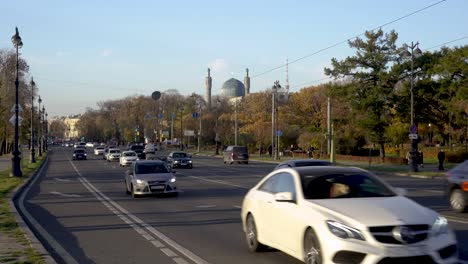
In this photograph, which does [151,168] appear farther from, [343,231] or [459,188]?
[343,231]

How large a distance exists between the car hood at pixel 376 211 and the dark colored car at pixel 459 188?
8500 mm

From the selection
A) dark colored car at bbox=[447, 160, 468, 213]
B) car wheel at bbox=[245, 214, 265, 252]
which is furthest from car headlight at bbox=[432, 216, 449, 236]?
dark colored car at bbox=[447, 160, 468, 213]

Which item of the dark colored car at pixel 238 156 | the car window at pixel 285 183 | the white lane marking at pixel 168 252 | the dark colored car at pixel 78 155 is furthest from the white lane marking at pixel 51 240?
the dark colored car at pixel 78 155

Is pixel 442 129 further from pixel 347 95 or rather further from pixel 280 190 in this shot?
pixel 280 190

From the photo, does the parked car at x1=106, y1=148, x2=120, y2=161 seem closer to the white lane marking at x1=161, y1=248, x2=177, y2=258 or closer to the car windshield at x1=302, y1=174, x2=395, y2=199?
the white lane marking at x1=161, y1=248, x2=177, y2=258

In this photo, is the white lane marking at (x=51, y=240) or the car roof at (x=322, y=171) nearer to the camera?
the car roof at (x=322, y=171)

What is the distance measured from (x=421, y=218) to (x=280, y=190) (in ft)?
8.82

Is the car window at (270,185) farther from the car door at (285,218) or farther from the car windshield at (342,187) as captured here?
the car windshield at (342,187)

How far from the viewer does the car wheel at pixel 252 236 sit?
10.9m

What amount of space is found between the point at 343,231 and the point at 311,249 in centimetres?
70

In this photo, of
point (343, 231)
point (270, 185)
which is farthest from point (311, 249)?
point (270, 185)

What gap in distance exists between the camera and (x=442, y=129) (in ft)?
224

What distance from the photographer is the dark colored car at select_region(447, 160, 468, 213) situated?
16.8m

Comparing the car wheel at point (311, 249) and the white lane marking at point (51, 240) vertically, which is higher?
the car wheel at point (311, 249)
